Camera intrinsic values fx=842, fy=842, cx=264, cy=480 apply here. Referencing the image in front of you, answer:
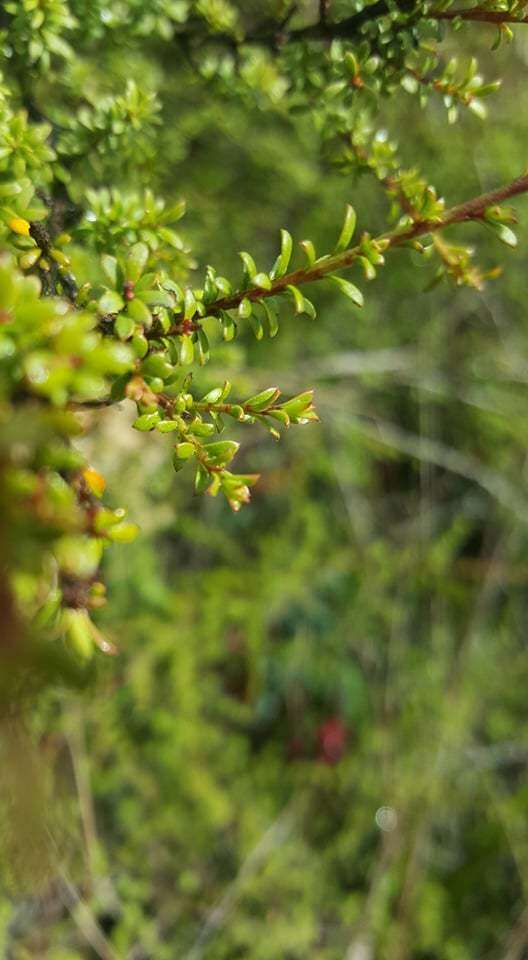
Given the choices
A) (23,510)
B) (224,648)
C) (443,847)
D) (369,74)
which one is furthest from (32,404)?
(443,847)

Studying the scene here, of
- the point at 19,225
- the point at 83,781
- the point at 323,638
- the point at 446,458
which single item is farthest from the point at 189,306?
the point at 446,458

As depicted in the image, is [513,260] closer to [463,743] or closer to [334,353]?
[334,353]

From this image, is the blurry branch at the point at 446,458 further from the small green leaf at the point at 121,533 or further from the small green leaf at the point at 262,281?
the small green leaf at the point at 121,533

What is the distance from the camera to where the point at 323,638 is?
256 cm

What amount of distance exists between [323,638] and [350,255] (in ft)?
6.52

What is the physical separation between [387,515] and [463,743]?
0.75 metres

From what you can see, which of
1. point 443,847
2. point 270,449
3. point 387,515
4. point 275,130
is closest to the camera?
point 275,130

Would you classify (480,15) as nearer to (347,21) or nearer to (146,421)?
(347,21)

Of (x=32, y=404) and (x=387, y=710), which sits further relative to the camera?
(x=387, y=710)

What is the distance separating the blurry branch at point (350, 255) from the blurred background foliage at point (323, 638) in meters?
1.03

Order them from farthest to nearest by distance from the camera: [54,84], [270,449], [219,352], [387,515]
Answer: [387,515] → [270,449] → [219,352] → [54,84]

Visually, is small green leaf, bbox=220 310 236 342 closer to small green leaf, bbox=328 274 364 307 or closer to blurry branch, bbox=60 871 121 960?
small green leaf, bbox=328 274 364 307

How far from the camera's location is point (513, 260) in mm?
2766

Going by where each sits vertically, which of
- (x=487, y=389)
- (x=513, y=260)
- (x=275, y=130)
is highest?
(x=275, y=130)
